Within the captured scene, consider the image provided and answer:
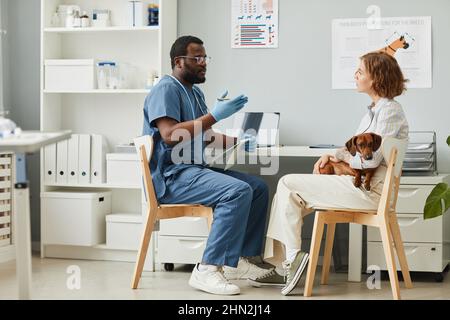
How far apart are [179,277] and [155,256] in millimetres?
358

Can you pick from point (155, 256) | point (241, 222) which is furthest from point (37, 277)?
point (241, 222)

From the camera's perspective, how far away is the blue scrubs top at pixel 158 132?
352 cm

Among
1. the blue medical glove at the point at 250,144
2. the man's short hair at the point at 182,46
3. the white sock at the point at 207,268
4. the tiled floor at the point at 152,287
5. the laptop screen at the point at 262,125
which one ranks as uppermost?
the man's short hair at the point at 182,46

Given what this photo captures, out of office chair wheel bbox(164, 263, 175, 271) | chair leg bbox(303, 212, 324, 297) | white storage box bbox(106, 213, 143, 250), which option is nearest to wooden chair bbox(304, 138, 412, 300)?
chair leg bbox(303, 212, 324, 297)

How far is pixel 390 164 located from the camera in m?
3.21

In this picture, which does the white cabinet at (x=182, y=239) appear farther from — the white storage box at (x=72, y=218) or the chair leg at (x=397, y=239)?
the chair leg at (x=397, y=239)

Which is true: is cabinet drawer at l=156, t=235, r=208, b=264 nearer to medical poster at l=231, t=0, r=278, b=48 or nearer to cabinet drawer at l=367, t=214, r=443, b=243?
cabinet drawer at l=367, t=214, r=443, b=243

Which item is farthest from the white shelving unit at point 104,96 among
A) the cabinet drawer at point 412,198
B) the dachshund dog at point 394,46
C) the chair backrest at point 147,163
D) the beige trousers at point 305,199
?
A: the cabinet drawer at point 412,198

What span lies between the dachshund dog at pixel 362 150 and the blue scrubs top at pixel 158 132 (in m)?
0.69

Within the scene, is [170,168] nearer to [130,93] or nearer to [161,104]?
[161,104]

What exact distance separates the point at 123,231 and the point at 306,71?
142 cm

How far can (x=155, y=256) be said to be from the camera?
424 centimetres

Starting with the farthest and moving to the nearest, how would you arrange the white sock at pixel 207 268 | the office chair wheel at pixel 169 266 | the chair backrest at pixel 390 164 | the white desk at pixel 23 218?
the office chair wheel at pixel 169 266 < the white sock at pixel 207 268 < the chair backrest at pixel 390 164 < the white desk at pixel 23 218

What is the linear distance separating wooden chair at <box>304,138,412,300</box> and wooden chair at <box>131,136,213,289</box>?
532 millimetres
